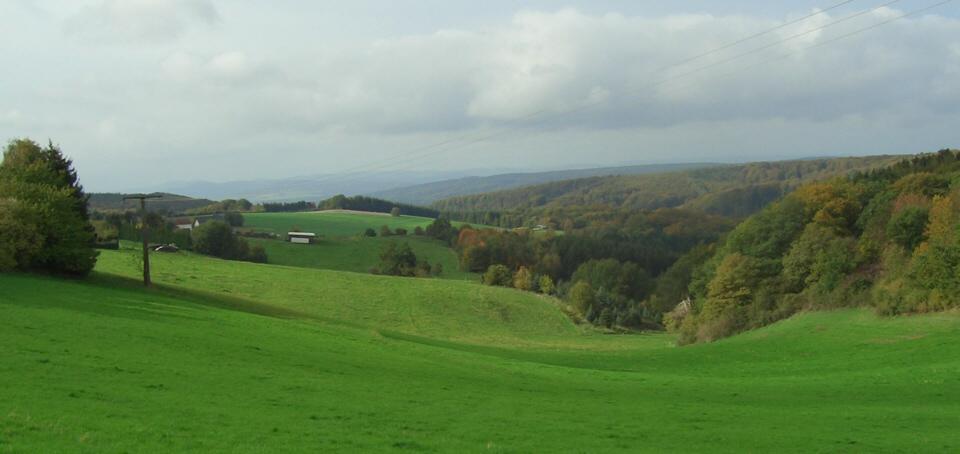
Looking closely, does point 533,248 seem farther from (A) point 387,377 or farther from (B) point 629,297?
(A) point 387,377

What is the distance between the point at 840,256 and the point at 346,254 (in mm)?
83678

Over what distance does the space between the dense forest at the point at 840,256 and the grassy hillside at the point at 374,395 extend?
13377 millimetres

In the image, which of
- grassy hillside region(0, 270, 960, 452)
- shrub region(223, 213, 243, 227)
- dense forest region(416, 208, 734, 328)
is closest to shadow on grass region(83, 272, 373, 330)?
grassy hillside region(0, 270, 960, 452)

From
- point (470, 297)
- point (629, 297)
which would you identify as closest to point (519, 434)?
point (470, 297)

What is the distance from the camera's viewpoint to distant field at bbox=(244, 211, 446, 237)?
493 ft

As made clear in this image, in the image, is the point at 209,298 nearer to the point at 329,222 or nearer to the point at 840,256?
the point at 840,256

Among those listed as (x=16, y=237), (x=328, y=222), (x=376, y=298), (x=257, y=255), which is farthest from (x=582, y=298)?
(x=328, y=222)

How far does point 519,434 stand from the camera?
1730cm

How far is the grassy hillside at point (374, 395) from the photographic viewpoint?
15164mm

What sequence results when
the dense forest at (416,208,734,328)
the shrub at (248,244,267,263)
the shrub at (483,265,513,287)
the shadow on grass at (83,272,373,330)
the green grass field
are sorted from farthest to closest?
the green grass field
the shrub at (483,265,513,287)
the shrub at (248,244,267,263)
the dense forest at (416,208,734,328)
the shadow on grass at (83,272,373,330)

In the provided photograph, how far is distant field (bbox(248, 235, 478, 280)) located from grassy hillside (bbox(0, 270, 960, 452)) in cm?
7794

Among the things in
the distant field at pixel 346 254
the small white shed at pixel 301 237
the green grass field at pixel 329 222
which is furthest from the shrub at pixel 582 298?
the green grass field at pixel 329 222

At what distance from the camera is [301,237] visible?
137 m

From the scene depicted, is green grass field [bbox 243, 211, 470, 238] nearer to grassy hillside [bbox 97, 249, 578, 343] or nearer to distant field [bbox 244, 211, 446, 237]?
distant field [bbox 244, 211, 446, 237]
